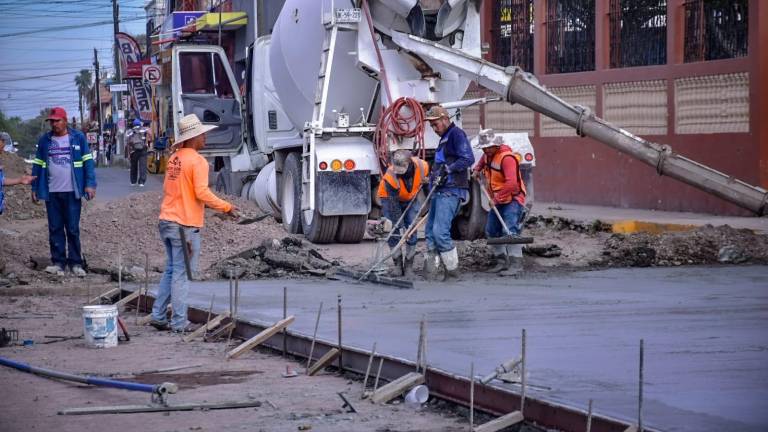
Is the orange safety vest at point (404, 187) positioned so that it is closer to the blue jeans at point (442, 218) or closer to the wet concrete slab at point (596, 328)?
the blue jeans at point (442, 218)

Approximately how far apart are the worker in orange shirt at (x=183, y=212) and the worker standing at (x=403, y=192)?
385 cm

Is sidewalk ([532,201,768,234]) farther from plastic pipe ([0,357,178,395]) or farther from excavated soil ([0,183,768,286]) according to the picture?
plastic pipe ([0,357,178,395])

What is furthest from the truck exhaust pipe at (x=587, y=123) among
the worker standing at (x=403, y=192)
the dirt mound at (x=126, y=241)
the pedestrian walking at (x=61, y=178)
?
the pedestrian walking at (x=61, y=178)

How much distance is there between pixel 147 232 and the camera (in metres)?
18.8

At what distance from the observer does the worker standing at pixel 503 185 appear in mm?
14922

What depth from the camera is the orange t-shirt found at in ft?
36.9

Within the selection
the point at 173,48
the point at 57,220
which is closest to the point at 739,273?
the point at 57,220

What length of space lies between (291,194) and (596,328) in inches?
396

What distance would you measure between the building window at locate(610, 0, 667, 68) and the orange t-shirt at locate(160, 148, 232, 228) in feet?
46.4

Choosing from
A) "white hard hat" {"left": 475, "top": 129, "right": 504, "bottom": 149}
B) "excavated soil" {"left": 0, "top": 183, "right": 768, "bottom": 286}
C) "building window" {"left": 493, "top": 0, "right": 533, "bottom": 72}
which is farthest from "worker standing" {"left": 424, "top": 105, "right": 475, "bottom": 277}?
"building window" {"left": 493, "top": 0, "right": 533, "bottom": 72}

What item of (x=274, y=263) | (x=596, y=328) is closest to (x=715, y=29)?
(x=274, y=263)

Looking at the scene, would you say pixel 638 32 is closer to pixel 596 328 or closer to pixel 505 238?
pixel 505 238

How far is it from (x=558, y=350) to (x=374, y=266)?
555cm

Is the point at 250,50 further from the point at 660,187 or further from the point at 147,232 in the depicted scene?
the point at 660,187
